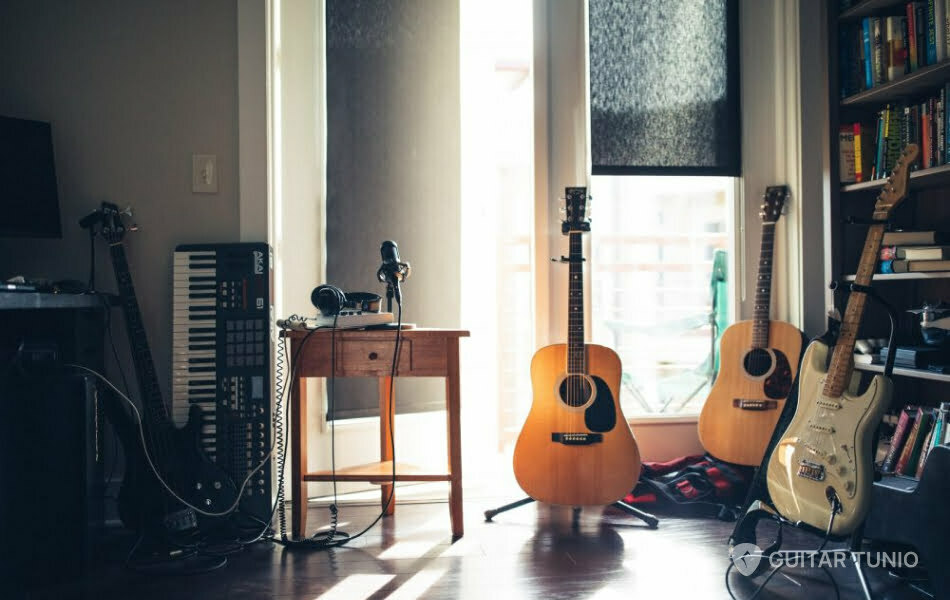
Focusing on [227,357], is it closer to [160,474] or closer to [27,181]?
[160,474]

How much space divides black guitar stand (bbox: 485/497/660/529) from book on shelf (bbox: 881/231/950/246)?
1203mm

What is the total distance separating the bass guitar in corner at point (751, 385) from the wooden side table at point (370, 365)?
41.7 inches

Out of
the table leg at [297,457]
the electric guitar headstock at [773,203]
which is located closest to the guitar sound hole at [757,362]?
the electric guitar headstock at [773,203]

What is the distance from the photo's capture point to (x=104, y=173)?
251 cm

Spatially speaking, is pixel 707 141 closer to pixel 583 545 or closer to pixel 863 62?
pixel 863 62

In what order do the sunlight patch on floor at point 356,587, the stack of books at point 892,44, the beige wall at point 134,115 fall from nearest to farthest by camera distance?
the sunlight patch on floor at point 356,587, the stack of books at point 892,44, the beige wall at point 134,115

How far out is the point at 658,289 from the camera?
3.53 metres

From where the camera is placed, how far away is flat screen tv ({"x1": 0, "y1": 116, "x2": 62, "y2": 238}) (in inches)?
87.9

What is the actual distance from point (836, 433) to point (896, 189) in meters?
0.75

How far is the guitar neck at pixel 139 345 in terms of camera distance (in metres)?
2.30

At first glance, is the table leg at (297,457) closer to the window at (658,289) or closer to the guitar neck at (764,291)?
the window at (658,289)

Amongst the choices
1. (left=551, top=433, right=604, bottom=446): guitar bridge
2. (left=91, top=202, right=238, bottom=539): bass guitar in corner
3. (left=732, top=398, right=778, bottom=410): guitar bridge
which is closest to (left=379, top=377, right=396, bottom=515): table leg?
(left=91, top=202, right=238, bottom=539): bass guitar in corner

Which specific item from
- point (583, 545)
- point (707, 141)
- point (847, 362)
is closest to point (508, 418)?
point (583, 545)

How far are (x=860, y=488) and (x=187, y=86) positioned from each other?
8.15 feet
